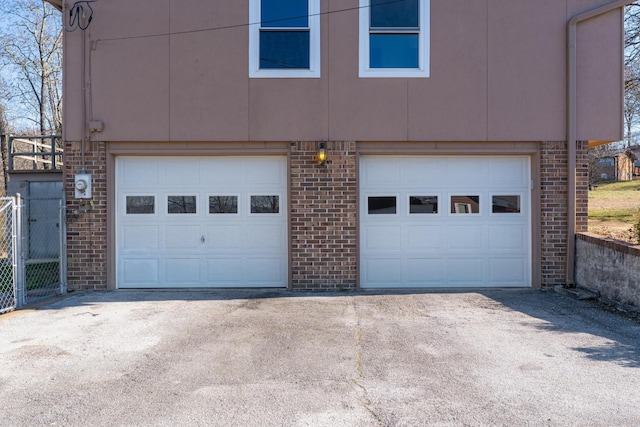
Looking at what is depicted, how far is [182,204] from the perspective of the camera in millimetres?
9102

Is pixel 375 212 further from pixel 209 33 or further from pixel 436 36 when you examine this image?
pixel 209 33

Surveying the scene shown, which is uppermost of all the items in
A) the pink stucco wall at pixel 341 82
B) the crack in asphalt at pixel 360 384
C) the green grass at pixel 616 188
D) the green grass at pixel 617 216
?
the pink stucco wall at pixel 341 82

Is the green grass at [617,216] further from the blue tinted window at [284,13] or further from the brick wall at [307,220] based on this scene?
the blue tinted window at [284,13]

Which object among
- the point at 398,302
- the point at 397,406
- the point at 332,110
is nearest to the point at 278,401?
the point at 397,406

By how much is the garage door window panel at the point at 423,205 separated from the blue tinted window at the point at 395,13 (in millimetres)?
3129

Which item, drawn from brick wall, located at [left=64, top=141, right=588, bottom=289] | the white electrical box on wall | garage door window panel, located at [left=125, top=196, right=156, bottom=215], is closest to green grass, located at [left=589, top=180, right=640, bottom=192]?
brick wall, located at [left=64, top=141, right=588, bottom=289]

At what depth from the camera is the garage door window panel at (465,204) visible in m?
9.12

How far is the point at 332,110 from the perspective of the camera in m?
8.80

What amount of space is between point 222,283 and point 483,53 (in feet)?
20.9

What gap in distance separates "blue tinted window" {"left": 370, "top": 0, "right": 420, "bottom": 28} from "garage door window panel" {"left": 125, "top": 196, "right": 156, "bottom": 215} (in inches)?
206

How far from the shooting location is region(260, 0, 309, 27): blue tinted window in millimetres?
8828

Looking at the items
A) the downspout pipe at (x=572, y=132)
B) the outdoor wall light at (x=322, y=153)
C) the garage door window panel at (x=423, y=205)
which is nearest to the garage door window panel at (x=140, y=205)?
the outdoor wall light at (x=322, y=153)

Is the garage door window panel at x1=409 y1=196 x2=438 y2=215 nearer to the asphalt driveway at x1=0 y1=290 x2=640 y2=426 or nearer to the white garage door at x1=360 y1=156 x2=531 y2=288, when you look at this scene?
the white garage door at x1=360 y1=156 x2=531 y2=288

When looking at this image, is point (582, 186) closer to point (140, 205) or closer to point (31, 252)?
point (140, 205)
